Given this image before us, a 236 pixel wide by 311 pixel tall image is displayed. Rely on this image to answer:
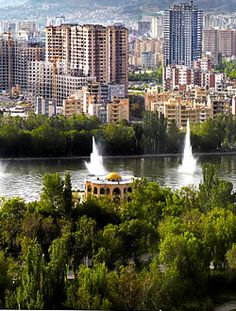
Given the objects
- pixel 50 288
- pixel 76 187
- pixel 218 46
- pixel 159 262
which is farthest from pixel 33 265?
pixel 218 46

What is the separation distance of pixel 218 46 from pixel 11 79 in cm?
1044

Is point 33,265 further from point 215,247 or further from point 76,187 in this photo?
point 76,187

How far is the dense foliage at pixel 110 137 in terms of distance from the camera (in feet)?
37.1

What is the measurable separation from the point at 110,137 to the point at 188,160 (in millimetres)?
1022

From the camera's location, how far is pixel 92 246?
5.72 meters

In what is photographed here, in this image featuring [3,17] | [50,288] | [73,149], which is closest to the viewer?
[50,288]

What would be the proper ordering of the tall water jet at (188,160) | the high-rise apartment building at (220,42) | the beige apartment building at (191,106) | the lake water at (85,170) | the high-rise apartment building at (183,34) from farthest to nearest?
1. the high-rise apartment building at (220,42)
2. the high-rise apartment building at (183,34)
3. the beige apartment building at (191,106)
4. the tall water jet at (188,160)
5. the lake water at (85,170)

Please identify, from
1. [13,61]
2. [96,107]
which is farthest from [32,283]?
[13,61]

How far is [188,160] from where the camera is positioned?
36.4 ft

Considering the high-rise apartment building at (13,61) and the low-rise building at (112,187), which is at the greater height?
the high-rise apartment building at (13,61)

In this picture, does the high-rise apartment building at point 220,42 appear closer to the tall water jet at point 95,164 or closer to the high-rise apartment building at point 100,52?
the high-rise apartment building at point 100,52

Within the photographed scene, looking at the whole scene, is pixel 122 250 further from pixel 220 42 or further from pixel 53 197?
pixel 220 42

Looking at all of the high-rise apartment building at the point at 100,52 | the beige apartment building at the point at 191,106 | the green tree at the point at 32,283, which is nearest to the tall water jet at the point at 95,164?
the beige apartment building at the point at 191,106

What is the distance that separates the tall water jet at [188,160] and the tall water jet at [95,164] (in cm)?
79
